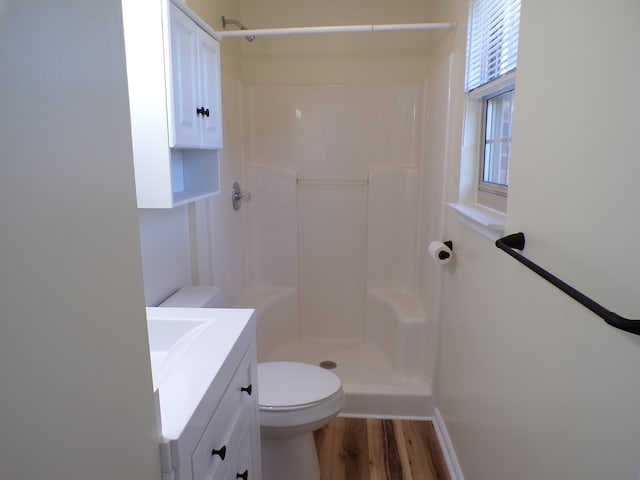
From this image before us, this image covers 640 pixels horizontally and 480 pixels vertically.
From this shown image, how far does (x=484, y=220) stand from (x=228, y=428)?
946 millimetres

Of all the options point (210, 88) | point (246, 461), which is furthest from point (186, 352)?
point (210, 88)

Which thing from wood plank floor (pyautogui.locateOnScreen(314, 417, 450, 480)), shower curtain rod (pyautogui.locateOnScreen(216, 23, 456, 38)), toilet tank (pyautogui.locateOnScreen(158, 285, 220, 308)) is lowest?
wood plank floor (pyautogui.locateOnScreen(314, 417, 450, 480))

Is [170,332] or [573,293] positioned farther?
[170,332]

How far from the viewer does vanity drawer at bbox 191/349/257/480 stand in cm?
89

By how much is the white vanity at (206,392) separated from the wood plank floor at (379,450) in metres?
0.70

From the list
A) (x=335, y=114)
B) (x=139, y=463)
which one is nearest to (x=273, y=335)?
(x=335, y=114)

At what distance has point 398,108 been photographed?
2.69 metres

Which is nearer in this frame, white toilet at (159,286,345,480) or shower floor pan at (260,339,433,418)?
white toilet at (159,286,345,480)

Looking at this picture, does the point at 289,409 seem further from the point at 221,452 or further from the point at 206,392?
the point at 206,392

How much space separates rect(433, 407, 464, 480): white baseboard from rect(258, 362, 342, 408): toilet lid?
59 cm

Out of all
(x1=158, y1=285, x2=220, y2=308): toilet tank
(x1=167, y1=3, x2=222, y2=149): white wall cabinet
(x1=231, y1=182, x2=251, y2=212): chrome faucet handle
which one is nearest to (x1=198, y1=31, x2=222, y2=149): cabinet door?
(x1=167, y1=3, x2=222, y2=149): white wall cabinet

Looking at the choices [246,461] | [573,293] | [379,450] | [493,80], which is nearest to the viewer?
[573,293]

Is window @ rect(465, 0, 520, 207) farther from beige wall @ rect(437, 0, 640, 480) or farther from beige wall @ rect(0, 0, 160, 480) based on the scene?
beige wall @ rect(0, 0, 160, 480)

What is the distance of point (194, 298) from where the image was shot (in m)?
1.76
